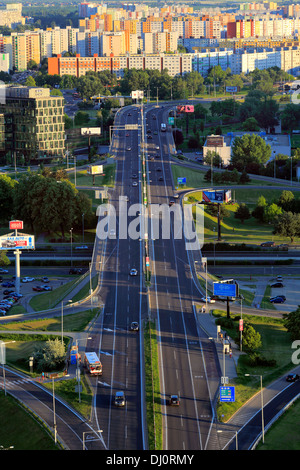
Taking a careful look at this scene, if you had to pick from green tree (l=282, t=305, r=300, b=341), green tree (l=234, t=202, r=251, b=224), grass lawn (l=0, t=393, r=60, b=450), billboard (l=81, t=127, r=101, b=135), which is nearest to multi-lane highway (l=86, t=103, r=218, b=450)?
grass lawn (l=0, t=393, r=60, b=450)

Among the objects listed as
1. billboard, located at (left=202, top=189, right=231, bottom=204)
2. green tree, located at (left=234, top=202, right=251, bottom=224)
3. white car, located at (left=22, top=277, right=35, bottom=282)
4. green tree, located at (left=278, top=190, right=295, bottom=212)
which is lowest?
white car, located at (left=22, top=277, right=35, bottom=282)

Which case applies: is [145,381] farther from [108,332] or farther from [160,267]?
[160,267]

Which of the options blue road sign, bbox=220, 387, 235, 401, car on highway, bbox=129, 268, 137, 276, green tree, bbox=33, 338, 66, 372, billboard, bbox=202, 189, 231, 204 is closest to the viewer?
blue road sign, bbox=220, 387, 235, 401

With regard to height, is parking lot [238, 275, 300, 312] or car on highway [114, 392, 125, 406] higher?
parking lot [238, 275, 300, 312]

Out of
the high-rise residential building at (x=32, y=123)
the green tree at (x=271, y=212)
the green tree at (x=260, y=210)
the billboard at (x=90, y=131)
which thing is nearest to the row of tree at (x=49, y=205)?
the green tree at (x=260, y=210)

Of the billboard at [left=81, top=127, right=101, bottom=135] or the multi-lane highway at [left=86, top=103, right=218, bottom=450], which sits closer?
the multi-lane highway at [left=86, top=103, right=218, bottom=450]

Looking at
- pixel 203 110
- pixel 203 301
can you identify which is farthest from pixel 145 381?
pixel 203 110

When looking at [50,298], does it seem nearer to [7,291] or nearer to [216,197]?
[7,291]

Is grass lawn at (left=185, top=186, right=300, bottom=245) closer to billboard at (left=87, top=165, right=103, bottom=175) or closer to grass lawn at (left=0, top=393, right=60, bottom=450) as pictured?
billboard at (left=87, top=165, right=103, bottom=175)
